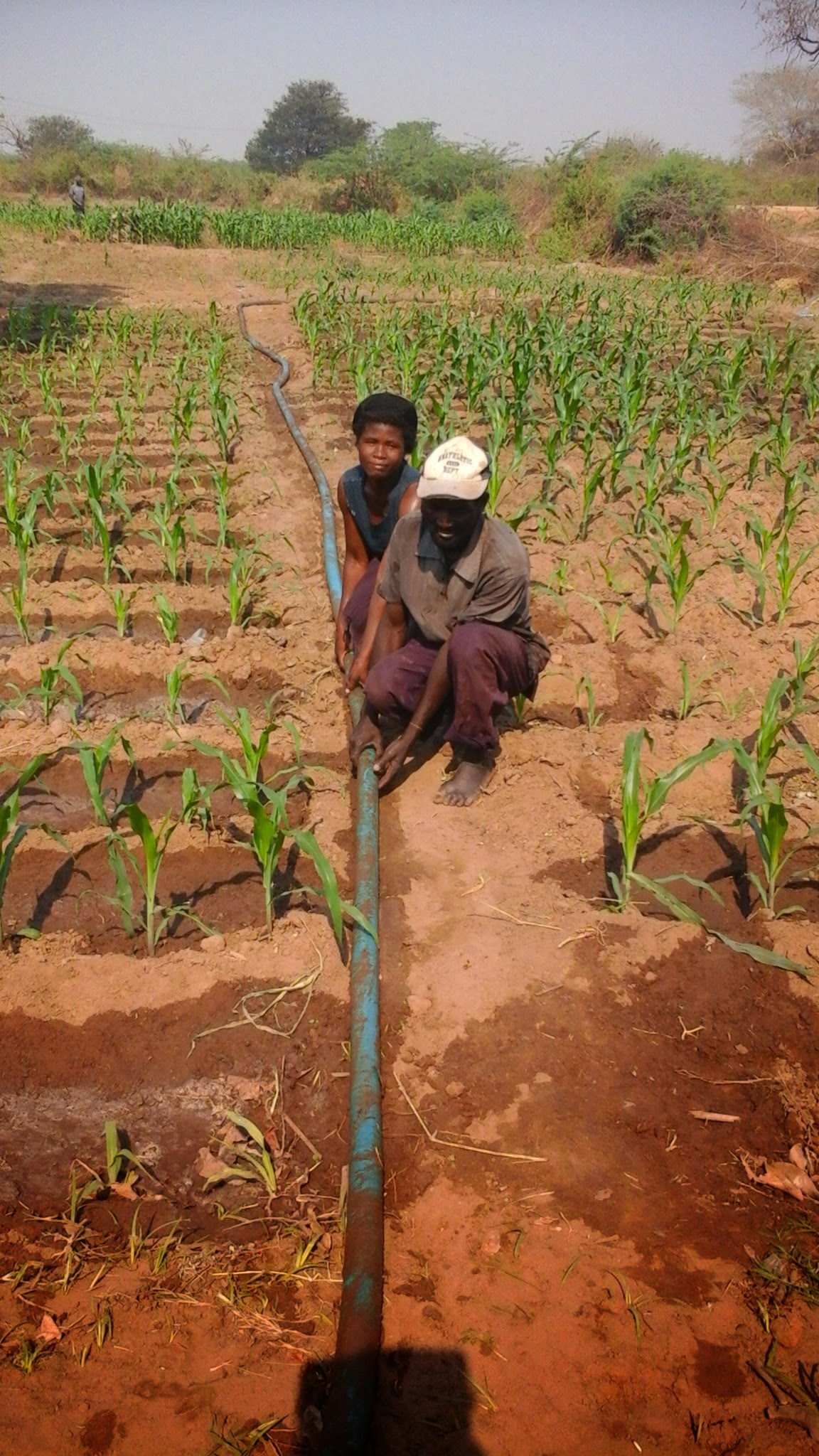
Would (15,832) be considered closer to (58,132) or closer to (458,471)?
(458,471)

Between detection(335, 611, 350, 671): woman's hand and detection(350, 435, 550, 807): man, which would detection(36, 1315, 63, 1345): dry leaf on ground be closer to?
detection(350, 435, 550, 807): man

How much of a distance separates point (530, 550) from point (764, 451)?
7.29ft

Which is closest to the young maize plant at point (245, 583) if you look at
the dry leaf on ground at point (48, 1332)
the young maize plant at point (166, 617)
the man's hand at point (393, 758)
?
the young maize plant at point (166, 617)

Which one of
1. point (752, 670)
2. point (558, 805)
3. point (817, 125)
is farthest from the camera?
point (817, 125)

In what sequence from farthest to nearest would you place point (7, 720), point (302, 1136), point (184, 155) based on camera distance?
point (184, 155)
point (7, 720)
point (302, 1136)

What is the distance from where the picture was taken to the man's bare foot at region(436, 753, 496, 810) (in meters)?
3.39

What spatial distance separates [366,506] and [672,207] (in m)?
17.6

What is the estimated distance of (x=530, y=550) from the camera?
5.24m

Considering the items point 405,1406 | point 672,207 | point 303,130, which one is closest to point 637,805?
point 405,1406

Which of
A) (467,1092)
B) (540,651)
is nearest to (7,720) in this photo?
(540,651)

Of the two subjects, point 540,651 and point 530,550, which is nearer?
point 540,651

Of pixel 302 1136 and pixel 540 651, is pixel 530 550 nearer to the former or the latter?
pixel 540 651

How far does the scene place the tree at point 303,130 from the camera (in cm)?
4775

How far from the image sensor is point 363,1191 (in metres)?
1.96
